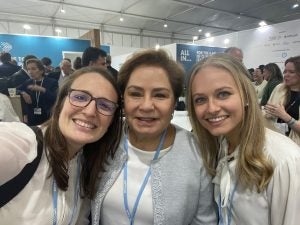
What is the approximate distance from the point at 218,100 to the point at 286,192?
480 millimetres

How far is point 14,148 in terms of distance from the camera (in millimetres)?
947

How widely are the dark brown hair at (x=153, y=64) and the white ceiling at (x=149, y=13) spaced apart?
988cm

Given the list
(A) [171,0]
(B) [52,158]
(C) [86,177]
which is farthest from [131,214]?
(A) [171,0]

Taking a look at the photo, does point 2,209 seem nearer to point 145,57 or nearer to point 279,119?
point 145,57

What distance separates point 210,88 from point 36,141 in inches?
31.8

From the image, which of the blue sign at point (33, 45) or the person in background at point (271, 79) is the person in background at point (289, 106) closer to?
the person in background at point (271, 79)

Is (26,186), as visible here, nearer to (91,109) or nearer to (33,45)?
(91,109)

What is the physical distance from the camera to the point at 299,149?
1.13 metres

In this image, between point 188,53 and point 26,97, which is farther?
point 188,53

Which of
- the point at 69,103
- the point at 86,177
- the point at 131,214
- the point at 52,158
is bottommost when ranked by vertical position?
the point at 131,214

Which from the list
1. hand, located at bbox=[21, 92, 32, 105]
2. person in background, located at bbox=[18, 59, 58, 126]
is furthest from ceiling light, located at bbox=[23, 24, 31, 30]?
hand, located at bbox=[21, 92, 32, 105]

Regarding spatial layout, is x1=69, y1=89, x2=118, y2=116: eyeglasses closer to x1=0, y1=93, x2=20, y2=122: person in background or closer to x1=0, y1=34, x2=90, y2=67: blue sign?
x1=0, y1=93, x2=20, y2=122: person in background

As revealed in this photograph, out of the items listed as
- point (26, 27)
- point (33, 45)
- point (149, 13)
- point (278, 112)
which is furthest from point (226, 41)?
point (26, 27)

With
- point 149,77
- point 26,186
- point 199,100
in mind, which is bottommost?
point 26,186
